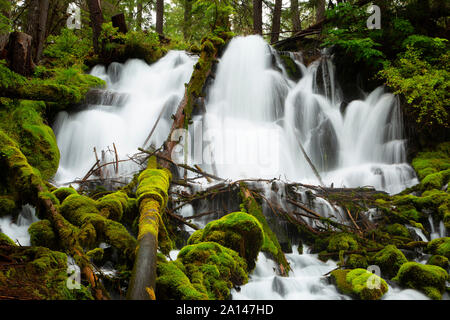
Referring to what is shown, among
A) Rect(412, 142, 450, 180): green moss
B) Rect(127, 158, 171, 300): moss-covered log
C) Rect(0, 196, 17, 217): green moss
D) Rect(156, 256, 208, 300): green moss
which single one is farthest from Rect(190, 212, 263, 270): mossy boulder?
Rect(412, 142, 450, 180): green moss

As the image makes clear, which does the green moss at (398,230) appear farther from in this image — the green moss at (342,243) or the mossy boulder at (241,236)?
the mossy boulder at (241,236)

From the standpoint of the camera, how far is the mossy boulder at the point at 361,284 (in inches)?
143

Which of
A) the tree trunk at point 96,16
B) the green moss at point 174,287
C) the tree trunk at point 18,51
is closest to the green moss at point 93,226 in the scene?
the green moss at point 174,287

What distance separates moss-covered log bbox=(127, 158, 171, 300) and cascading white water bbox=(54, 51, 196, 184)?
120 inches

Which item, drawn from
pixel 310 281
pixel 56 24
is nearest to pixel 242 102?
pixel 310 281

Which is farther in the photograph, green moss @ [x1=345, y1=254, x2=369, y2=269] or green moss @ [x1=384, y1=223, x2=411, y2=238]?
green moss @ [x1=384, y1=223, x2=411, y2=238]

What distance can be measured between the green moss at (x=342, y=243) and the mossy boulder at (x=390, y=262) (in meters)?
0.42

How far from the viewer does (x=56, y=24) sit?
16.5m

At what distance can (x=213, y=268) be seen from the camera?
3361mm

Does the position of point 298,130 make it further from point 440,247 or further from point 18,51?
point 18,51

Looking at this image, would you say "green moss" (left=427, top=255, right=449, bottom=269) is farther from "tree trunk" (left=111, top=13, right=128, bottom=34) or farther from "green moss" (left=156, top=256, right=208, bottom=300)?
"tree trunk" (left=111, top=13, right=128, bottom=34)

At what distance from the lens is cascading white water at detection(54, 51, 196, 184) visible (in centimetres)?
794

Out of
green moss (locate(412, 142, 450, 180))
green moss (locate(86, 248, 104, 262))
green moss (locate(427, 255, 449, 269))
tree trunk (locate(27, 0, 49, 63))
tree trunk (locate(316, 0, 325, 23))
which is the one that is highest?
tree trunk (locate(316, 0, 325, 23))
